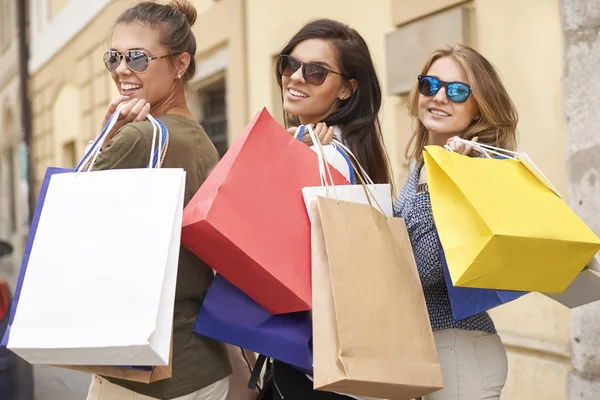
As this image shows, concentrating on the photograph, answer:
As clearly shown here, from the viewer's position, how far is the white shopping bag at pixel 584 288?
1.78 meters

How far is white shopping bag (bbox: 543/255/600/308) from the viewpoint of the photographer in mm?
1781

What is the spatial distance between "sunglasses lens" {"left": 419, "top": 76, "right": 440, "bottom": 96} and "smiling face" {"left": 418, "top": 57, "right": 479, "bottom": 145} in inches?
0.5

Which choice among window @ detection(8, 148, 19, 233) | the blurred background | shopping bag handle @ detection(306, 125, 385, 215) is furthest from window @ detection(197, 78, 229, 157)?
window @ detection(8, 148, 19, 233)

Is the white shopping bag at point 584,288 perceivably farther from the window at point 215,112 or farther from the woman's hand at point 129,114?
the window at point 215,112

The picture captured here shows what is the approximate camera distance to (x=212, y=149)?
202 centimetres

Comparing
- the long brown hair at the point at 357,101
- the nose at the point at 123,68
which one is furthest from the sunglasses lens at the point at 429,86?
the nose at the point at 123,68

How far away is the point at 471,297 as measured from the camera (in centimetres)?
178

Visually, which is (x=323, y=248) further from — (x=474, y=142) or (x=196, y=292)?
(x=474, y=142)

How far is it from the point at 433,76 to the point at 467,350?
31.1 inches

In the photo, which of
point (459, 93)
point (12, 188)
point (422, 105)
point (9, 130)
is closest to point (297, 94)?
point (422, 105)

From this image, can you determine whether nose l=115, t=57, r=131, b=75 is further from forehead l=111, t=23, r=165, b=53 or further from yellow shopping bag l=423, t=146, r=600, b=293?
yellow shopping bag l=423, t=146, r=600, b=293

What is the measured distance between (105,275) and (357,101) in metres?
1.06

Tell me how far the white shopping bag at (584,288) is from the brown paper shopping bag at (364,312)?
40 cm

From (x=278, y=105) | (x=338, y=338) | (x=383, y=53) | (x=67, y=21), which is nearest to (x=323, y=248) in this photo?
(x=338, y=338)
